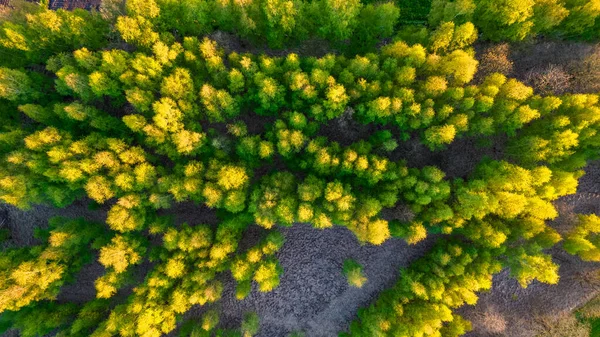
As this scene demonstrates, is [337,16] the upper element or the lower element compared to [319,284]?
upper

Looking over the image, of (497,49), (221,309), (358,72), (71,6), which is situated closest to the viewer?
(358,72)

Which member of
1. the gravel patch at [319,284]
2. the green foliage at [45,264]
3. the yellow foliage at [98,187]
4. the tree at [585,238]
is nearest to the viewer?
the yellow foliage at [98,187]

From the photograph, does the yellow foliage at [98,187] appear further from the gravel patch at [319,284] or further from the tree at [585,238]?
the tree at [585,238]

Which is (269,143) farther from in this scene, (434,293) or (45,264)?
(45,264)

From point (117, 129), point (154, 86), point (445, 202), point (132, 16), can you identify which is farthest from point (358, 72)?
point (117, 129)

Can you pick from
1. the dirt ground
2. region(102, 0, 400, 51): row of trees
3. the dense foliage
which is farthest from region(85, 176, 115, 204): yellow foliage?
the dirt ground

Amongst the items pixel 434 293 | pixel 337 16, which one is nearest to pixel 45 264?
pixel 337 16

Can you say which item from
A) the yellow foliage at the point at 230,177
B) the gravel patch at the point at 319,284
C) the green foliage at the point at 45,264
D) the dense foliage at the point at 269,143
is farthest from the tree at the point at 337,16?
the green foliage at the point at 45,264

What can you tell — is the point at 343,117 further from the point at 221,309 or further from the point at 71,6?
the point at 71,6
